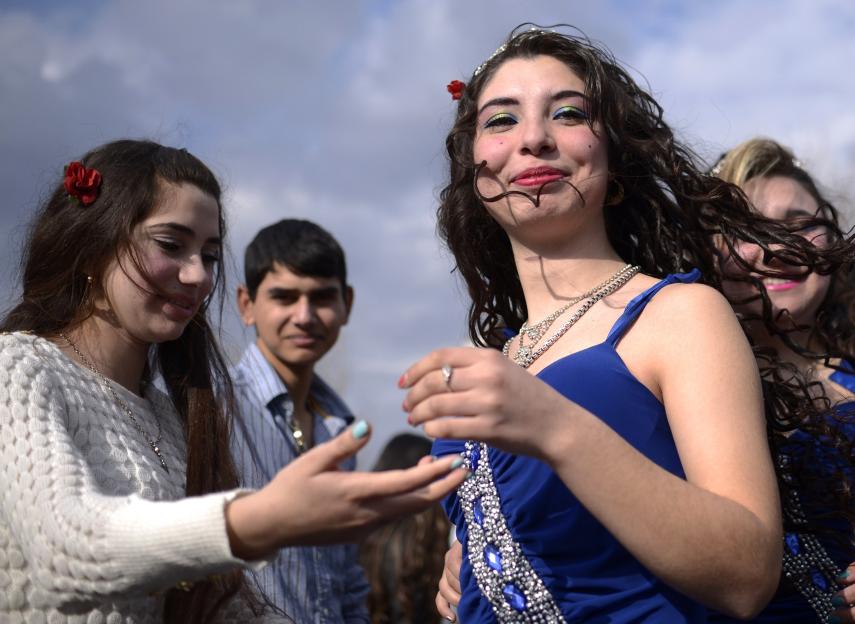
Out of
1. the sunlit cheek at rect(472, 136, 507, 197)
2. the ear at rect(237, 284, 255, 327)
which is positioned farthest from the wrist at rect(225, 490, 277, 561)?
the ear at rect(237, 284, 255, 327)

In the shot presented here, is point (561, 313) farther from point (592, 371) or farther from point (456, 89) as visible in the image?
point (456, 89)

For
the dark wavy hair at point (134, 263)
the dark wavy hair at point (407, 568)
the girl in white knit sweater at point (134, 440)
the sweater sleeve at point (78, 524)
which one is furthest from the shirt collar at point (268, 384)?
the sweater sleeve at point (78, 524)

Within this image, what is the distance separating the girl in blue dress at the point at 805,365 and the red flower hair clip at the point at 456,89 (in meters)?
0.96

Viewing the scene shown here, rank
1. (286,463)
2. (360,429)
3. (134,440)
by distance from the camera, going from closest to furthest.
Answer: (360,429) < (134,440) < (286,463)

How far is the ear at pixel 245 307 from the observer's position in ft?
18.0

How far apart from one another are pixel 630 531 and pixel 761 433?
0.38 meters

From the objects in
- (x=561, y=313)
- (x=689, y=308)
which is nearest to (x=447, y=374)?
(x=689, y=308)

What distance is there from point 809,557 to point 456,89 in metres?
1.73

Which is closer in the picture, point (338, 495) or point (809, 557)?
point (338, 495)

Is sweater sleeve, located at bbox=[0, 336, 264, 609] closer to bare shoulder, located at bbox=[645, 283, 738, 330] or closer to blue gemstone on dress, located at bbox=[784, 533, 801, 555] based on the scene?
bare shoulder, located at bbox=[645, 283, 738, 330]

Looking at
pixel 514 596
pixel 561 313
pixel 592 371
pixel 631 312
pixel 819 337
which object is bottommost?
pixel 514 596

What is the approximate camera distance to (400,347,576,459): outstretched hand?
175 centimetres

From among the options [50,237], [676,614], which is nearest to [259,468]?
[50,237]

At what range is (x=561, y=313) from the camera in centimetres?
260
